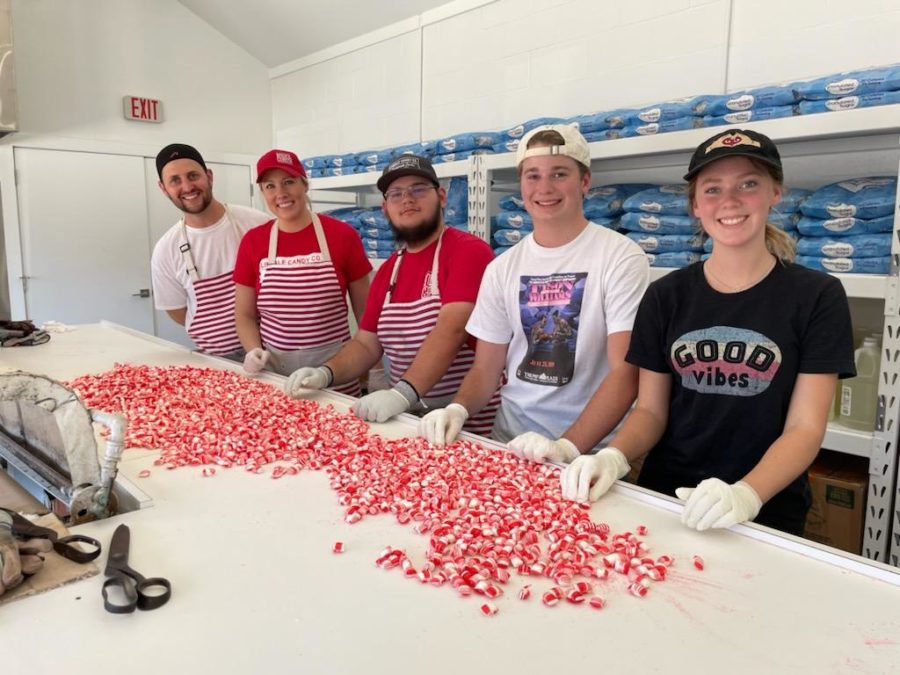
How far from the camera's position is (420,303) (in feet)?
7.18

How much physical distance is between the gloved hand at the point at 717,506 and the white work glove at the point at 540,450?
339mm

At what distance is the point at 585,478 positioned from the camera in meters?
1.21

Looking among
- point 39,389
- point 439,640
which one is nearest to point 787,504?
point 439,640

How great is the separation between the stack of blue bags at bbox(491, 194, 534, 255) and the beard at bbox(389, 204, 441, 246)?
2.87ft

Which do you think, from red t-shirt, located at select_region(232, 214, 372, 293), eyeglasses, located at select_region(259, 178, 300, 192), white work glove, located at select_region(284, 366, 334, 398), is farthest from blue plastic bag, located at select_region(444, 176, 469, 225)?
white work glove, located at select_region(284, 366, 334, 398)

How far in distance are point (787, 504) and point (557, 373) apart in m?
0.64

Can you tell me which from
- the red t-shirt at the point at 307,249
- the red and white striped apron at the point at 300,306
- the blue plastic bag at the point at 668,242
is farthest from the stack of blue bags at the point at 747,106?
the red and white striped apron at the point at 300,306

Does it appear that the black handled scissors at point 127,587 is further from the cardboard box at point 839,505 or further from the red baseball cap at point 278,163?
the cardboard box at point 839,505

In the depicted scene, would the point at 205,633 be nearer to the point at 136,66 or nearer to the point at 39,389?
the point at 39,389

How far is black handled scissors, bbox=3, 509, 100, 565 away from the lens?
971 mm

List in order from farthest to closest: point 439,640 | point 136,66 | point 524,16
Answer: point 136,66 < point 524,16 < point 439,640

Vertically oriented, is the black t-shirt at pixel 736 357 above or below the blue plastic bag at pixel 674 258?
below

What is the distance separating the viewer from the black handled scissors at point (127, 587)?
2.84 ft

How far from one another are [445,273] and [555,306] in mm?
496
